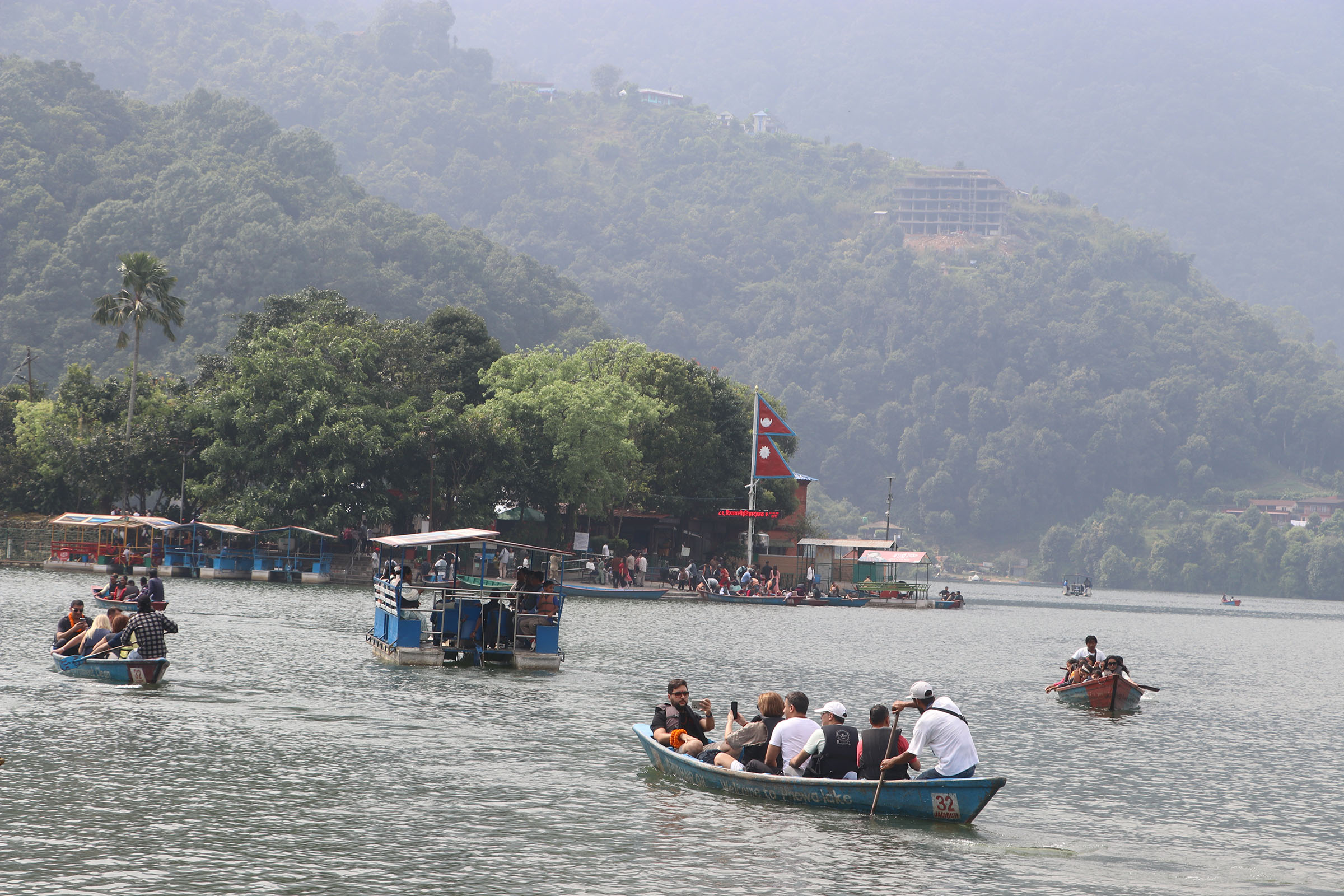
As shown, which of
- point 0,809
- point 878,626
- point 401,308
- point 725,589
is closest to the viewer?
point 0,809

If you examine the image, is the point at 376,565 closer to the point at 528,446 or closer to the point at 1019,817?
the point at 528,446

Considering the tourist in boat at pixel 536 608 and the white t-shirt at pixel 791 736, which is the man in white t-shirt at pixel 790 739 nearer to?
the white t-shirt at pixel 791 736

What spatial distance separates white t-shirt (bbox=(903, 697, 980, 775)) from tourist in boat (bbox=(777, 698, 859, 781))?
3.24 feet

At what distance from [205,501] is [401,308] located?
3561 inches

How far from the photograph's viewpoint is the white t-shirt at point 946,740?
58.2ft

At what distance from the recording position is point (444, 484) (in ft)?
252

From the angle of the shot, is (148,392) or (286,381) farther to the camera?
(148,392)

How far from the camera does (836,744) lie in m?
18.6

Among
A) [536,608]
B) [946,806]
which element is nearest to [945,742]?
[946,806]

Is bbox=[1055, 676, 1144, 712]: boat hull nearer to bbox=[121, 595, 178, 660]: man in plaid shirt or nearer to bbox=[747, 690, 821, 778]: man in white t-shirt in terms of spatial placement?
bbox=[747, 690, 821, 778]: man in white t-shirt

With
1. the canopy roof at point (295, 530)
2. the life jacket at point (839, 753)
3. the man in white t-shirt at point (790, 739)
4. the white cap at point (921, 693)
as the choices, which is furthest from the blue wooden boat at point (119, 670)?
the canopy roof at point (295, 530)

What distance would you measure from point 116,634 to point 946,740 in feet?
59.2

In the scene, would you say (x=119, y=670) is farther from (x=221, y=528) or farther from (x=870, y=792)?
(x=221, y=528)

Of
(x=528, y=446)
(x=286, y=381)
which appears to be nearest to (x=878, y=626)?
(x=528, y=446)
